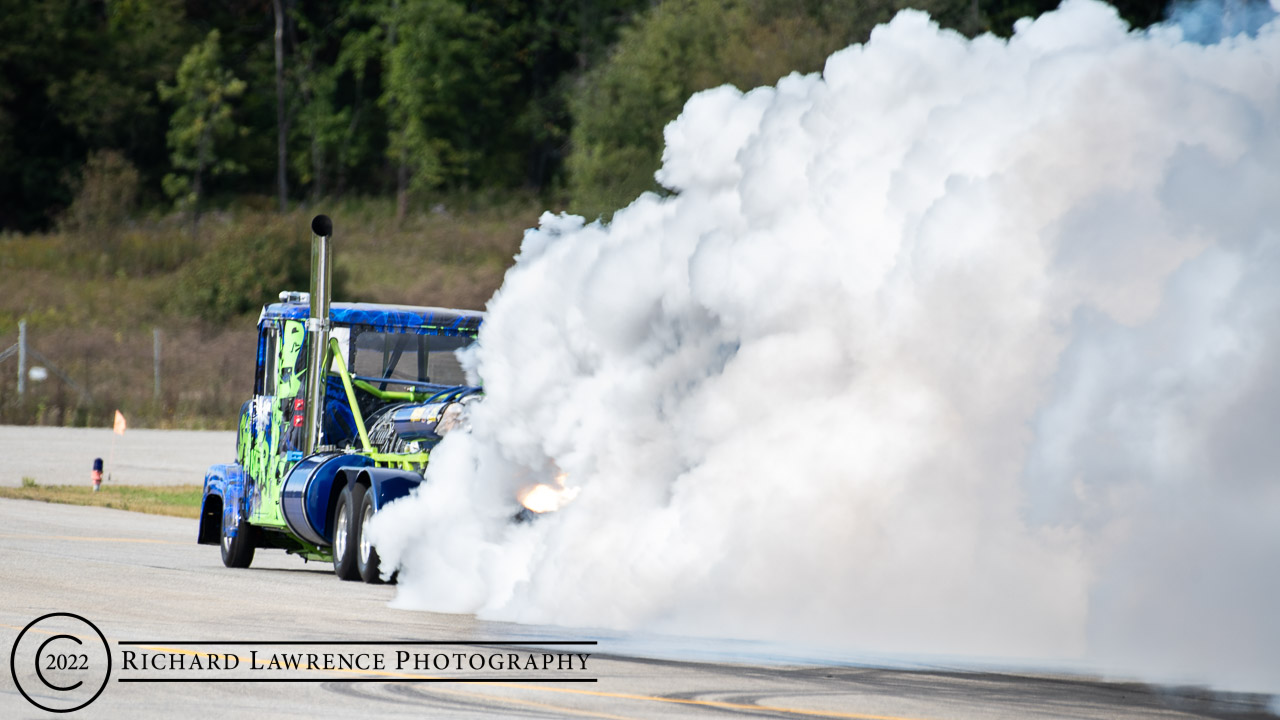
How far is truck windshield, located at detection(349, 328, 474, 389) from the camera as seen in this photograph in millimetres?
18188

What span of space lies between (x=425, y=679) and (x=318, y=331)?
7789 mm

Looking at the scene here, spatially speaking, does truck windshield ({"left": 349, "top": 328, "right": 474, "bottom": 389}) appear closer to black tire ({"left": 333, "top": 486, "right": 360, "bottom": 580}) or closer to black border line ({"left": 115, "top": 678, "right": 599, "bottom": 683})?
black tire ({"left": 333, "top": 486, "right": 360, "bottom": 580})

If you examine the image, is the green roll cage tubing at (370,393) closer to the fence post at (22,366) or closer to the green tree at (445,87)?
the fence post at (22,366)

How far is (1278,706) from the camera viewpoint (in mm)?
9539

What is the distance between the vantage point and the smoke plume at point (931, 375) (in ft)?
34.3

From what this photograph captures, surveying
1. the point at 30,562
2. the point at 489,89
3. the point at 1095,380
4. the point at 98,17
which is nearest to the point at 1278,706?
the point at 1095,380

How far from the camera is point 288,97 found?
7912cm

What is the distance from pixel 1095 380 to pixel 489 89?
2648 inches

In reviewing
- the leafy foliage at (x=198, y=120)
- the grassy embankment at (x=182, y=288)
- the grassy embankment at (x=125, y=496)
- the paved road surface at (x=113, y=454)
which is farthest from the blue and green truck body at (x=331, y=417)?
the leafy foliage at (x=198, y=120)

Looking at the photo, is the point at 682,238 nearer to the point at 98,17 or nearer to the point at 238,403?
the point at 238,403

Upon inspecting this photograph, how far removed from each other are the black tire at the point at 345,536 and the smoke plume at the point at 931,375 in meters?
1.67

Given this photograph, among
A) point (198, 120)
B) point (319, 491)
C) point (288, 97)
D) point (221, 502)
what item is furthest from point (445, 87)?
point (319, 491)

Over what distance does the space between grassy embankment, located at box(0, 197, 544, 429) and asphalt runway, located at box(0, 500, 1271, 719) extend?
28.8 metres

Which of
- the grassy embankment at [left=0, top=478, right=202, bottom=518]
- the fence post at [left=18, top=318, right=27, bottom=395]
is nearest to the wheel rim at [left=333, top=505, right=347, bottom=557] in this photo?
the grassy embankment at [left=0, top=478, right=202, bottom=518]
